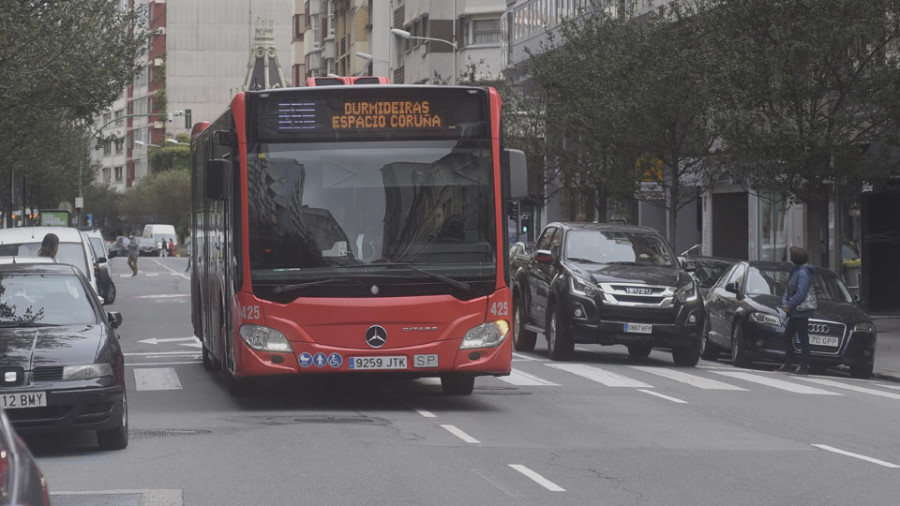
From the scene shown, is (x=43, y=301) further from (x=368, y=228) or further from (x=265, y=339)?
Answer: (x=368, y=228)

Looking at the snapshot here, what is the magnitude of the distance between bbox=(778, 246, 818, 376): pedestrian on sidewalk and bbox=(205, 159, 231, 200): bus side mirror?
31.3 feet

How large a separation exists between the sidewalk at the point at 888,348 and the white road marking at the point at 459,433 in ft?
33.3

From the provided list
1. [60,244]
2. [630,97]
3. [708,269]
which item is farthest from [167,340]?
[630,97]

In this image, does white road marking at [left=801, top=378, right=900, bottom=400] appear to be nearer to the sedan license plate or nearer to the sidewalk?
Result: the sedan license plate

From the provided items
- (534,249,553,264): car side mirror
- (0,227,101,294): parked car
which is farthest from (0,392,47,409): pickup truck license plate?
(0,227,101,294): parked car

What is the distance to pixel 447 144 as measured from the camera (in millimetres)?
14750

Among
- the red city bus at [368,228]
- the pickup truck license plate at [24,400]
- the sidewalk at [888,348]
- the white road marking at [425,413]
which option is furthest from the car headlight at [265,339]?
the sidewalk at [888,348]

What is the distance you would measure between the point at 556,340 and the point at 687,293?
1850mm

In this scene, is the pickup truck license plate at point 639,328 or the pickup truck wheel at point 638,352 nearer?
the pickup truck license plate at point 639,328

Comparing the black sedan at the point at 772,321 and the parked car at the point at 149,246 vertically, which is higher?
the parked car at the point at 149,246

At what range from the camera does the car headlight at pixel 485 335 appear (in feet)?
47.9

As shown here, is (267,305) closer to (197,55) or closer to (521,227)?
(521,227)

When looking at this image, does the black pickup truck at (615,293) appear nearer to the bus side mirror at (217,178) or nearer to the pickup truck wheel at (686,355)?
the pickup truck wheel at (686,355)

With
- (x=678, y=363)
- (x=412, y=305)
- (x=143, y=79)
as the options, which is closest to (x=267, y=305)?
(x=412, y=305)
